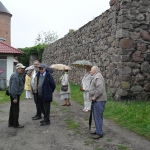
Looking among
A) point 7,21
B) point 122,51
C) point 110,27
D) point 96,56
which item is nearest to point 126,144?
point 122,51

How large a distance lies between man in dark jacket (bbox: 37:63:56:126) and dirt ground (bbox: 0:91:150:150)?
350 mm

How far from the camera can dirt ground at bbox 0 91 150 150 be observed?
17.4ft

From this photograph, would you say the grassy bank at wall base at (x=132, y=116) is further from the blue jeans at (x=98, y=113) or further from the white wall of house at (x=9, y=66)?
the white wall of house at (x=9, y=66)

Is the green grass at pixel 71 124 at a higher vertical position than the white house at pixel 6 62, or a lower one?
lower

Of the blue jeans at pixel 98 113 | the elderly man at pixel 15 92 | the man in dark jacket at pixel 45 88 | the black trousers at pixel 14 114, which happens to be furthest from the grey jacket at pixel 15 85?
the blue jeans at pixel 98 113

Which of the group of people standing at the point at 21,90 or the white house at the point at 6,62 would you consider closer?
the group of people standing at the point at 21,90

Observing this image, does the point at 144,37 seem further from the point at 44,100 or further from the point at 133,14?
the point at 44,100

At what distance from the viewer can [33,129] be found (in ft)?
22.3

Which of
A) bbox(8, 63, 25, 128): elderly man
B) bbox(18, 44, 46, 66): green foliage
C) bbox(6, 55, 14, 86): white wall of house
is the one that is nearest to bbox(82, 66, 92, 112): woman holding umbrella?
bbox(8, 63, 25, 128): elderly man

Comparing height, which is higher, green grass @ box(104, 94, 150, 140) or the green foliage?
the green foliage

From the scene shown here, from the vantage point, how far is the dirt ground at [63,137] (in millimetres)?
5301

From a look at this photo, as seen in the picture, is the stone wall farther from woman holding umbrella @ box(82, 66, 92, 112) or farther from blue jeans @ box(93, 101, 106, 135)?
blue jeans @ box(93, 101, 106, 135)

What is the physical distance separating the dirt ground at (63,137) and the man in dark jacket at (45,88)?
350 millimetres

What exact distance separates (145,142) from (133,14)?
17.9 feet
